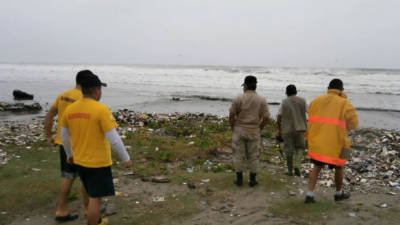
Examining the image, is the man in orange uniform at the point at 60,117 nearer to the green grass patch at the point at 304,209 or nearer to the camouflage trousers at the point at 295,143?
the green grass patch at the point at 304,209

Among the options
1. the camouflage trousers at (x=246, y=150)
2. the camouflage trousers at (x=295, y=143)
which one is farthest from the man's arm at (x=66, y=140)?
the camouflage trousers at (x=295, y=143)

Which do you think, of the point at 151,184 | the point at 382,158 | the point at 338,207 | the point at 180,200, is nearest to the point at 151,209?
the point at 180,200

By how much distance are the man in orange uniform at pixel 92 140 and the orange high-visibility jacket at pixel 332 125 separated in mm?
2750

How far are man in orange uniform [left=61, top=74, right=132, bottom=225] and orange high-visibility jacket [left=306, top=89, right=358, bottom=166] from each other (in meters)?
2.75

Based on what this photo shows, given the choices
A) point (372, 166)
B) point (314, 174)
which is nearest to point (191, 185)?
point (314, 174)

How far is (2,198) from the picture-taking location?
17.0ft

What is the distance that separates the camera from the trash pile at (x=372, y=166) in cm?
626

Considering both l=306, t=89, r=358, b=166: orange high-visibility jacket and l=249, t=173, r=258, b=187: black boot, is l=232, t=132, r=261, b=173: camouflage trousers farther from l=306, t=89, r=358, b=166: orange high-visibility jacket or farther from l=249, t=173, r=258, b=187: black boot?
l=306, t=89, r=358, b=166: orange high-visibility jacket

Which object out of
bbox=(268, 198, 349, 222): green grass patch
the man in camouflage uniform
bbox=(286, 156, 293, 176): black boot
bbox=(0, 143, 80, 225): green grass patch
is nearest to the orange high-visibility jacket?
bbox=(268, 198, 349, 222): green grass patch

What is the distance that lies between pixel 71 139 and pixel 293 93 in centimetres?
440

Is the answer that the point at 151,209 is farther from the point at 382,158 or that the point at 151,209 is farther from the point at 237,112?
the point at 382,158

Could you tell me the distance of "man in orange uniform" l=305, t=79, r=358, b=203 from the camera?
4508mm

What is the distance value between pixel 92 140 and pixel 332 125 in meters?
3.23

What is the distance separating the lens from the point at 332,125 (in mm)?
4527
